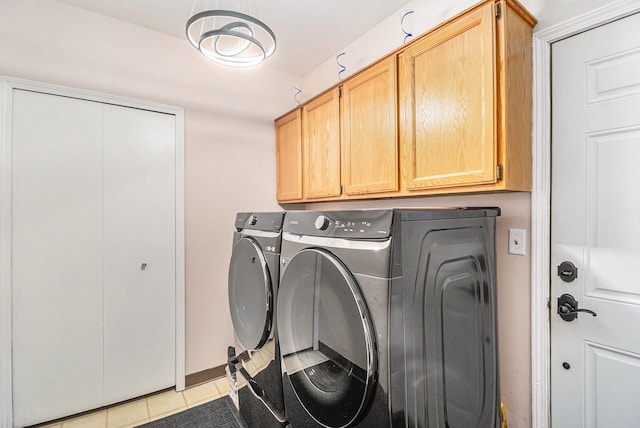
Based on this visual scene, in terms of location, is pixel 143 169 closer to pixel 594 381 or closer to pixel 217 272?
pixel 217 272

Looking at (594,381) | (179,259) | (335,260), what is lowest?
(594,381)

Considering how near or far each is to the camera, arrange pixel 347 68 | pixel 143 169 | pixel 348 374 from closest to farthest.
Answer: pixel 348 374 < pixel 143 169 < pixel 347 68

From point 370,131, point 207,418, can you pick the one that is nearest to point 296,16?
point 370,131

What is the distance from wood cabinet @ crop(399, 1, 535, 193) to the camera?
1.24 meters

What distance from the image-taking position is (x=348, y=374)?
1072mm

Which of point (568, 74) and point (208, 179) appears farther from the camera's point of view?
point (208, 179)

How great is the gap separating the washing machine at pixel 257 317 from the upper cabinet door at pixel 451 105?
800 millimetres

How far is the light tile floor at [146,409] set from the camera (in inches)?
77.2

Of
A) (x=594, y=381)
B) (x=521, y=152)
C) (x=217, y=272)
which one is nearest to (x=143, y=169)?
(x=217, y=272)

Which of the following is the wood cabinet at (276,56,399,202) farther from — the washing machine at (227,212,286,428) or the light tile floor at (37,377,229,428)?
the light tile floor at (37,377,229,428)

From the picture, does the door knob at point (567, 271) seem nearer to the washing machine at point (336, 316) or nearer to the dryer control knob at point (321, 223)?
the washing machine at point (336, 316)

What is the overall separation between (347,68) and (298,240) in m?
1.73

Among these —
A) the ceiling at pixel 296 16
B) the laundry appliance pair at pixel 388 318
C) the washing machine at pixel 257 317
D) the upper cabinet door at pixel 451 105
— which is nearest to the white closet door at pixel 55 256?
the ceiling at pixel 296 16

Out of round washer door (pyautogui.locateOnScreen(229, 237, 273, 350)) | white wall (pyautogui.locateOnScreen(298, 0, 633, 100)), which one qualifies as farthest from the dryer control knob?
white wall (pyautogui.locateOnScreen(298, 0, 633, 100))
